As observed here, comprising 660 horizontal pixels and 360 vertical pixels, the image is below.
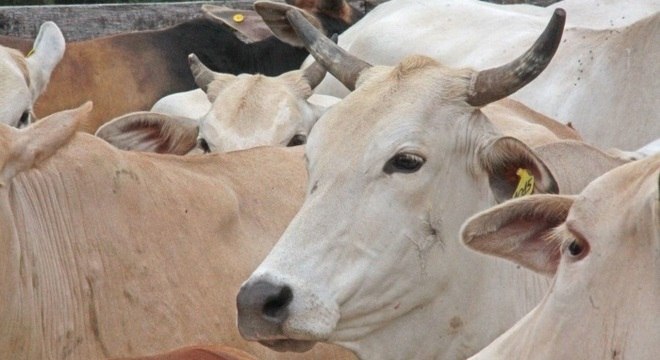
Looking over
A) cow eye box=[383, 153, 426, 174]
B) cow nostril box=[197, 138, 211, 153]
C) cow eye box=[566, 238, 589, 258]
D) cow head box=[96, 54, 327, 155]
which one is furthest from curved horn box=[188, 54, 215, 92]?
cow eye box=[566, 238, 589, 258]

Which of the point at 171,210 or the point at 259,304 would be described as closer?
the point at 259,304

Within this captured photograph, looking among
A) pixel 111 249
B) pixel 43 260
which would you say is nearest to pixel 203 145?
pixel 111 249

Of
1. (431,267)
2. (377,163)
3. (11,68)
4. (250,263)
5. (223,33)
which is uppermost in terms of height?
(377,163)

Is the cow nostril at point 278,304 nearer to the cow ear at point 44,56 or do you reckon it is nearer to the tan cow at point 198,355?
the tan cow at point 198,355

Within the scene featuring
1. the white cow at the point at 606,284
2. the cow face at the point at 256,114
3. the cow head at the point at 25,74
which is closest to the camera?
the white cow at the point at 606,284

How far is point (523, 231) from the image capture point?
3539mm

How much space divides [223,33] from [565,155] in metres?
6.22

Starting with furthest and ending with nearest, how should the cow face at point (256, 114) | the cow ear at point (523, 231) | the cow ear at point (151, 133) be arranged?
the cow face at point (256, 114) < the cow ear at point (151, 133) < the cow ear at point (523, 231)

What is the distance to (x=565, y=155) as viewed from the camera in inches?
191

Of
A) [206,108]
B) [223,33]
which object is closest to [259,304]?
[206,108]

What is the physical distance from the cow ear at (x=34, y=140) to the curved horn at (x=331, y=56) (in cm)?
85

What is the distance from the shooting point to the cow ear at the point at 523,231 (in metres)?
3.42

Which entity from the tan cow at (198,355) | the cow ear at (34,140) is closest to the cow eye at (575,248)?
the tan cow at (198,355)

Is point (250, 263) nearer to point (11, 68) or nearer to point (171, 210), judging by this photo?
point (171, 210)
